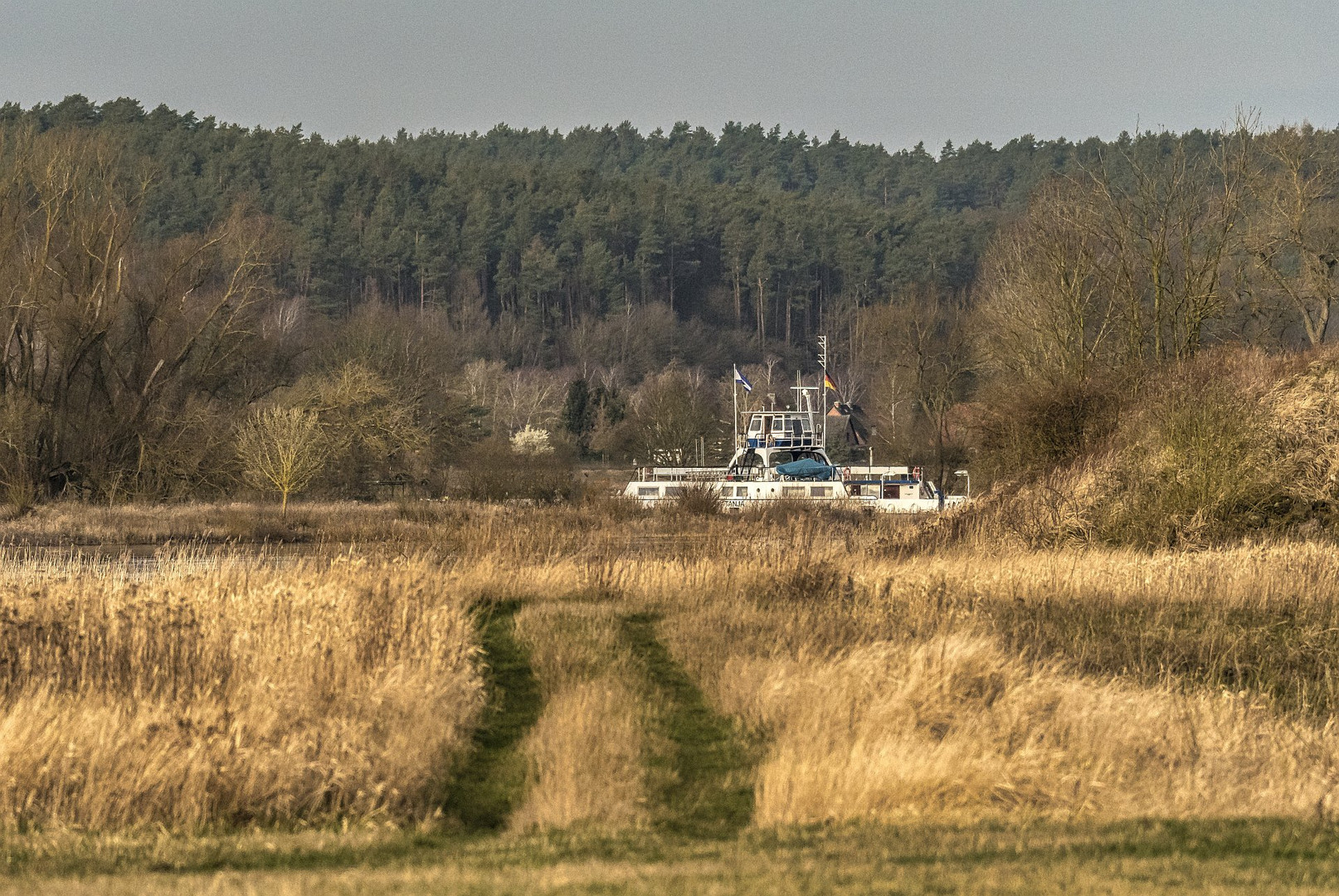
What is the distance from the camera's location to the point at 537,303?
12550 cm

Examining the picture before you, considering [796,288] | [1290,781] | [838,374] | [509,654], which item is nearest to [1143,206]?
[509,654]

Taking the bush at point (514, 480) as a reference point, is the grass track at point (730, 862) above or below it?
above

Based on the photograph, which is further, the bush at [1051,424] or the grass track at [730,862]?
the bush at [1051,424]

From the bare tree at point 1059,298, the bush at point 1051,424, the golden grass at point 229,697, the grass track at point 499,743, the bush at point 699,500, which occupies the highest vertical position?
the bare tree at point 1059,298

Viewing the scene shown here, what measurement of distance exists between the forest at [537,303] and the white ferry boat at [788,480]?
3585 mm

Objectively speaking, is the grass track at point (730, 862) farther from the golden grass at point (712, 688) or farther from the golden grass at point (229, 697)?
the golden grass at point (229, 697)

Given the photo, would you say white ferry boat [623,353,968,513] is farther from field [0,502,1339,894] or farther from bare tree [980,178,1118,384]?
field [0,502,1339,894]

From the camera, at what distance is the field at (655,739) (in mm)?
Result: 8211

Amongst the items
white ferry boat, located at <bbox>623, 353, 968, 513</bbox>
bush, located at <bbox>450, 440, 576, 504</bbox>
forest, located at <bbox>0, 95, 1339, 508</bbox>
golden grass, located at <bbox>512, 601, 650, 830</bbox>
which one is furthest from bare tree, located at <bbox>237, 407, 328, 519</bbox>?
golden grass, located at <bbox>512, 601, 650, 830</bbox>

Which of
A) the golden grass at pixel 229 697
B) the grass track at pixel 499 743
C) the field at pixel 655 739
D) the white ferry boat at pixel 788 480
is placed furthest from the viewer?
the white ferry boat at pixel 788 480

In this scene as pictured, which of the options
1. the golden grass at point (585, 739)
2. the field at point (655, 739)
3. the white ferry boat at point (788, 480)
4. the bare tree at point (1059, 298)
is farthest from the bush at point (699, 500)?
the golden grass at point (585, 739)

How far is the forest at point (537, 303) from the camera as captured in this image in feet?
130

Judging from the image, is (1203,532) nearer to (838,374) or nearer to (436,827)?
(436,827)

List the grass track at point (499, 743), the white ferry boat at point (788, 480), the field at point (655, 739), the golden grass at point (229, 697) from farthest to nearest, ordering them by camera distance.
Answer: the white ferry boat at point (788, 480)
the grass track at point (499, 743)
the golden grass at point (229, 697)
the field at point (655, 739)
